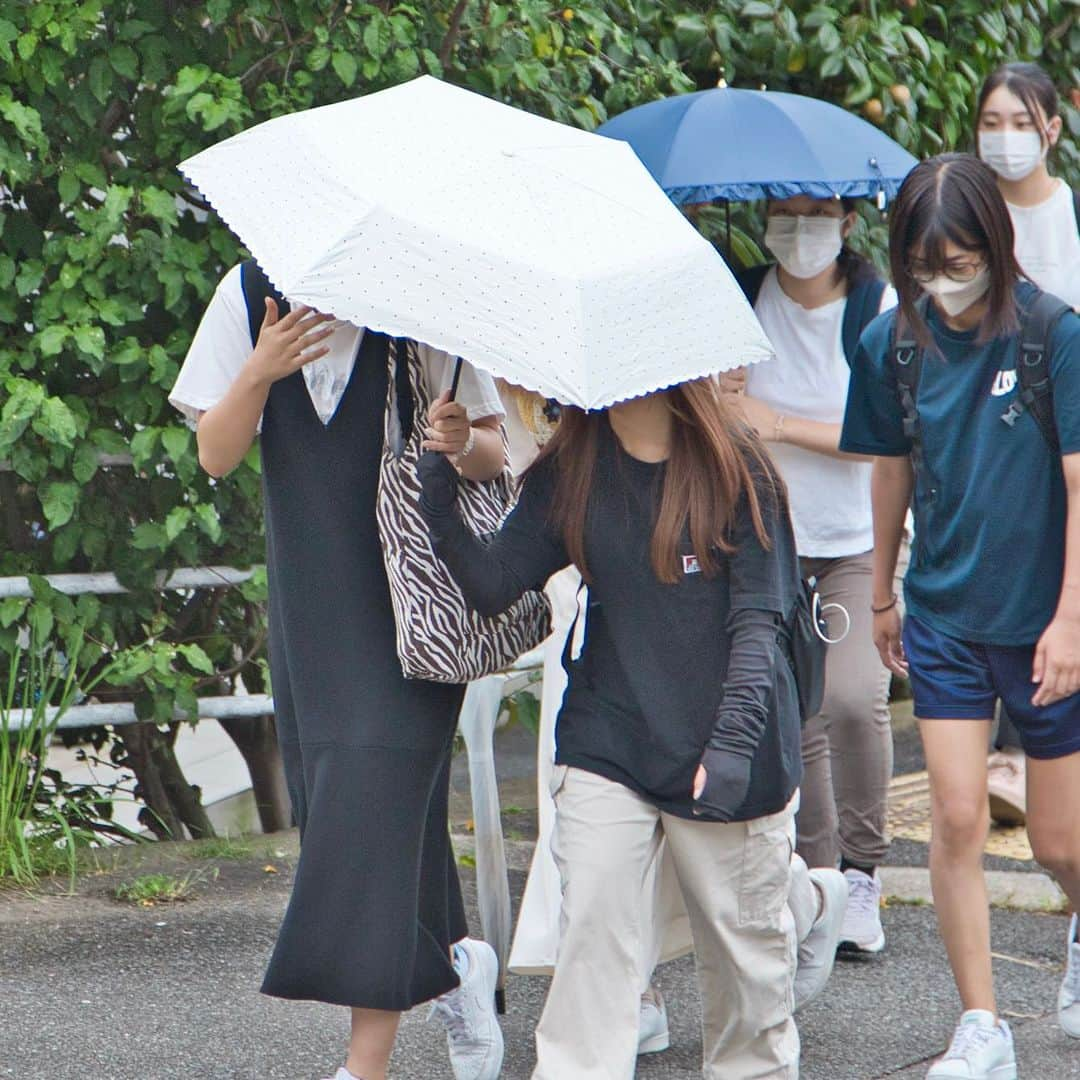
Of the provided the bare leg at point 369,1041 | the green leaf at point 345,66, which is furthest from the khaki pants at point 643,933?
the green leaf at point 345,66

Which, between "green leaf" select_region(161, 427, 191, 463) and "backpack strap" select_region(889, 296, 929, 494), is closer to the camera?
"backpack strap" select_region(889, 296, 929, 494)

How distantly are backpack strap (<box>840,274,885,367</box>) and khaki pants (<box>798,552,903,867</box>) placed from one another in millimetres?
518

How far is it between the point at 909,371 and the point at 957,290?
0.70ft

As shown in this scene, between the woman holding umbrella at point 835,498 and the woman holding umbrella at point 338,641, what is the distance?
1413mm

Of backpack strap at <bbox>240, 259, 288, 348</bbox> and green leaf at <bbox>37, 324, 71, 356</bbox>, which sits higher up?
backpack strap at <bbox>240, 259, 288, 348</bbox>

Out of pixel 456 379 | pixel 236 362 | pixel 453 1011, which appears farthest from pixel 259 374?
pixel 453 1011

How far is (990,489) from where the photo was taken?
3502mm

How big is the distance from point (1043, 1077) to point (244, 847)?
2244 millimetres

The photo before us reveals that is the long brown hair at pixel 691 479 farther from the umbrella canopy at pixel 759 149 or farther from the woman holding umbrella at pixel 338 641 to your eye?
the umbrella canopy at pixel 759 149

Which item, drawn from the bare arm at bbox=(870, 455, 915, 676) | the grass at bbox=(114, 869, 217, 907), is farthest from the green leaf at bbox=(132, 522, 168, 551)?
the bare arm at bbox=(870, 455, 915, 676)

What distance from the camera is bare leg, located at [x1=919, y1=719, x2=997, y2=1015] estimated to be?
11.6 feet

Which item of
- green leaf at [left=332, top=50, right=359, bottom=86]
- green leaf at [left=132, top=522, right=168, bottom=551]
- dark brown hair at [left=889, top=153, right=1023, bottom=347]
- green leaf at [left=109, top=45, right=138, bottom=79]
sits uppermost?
green leaf at [left=109, top=45, right=138, bottom=79]

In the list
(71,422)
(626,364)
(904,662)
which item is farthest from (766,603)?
(71,422)

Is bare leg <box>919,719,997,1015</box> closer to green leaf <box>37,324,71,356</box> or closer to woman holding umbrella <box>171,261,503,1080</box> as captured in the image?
woman holding umbrella <box>171,261,503,1080</box>
